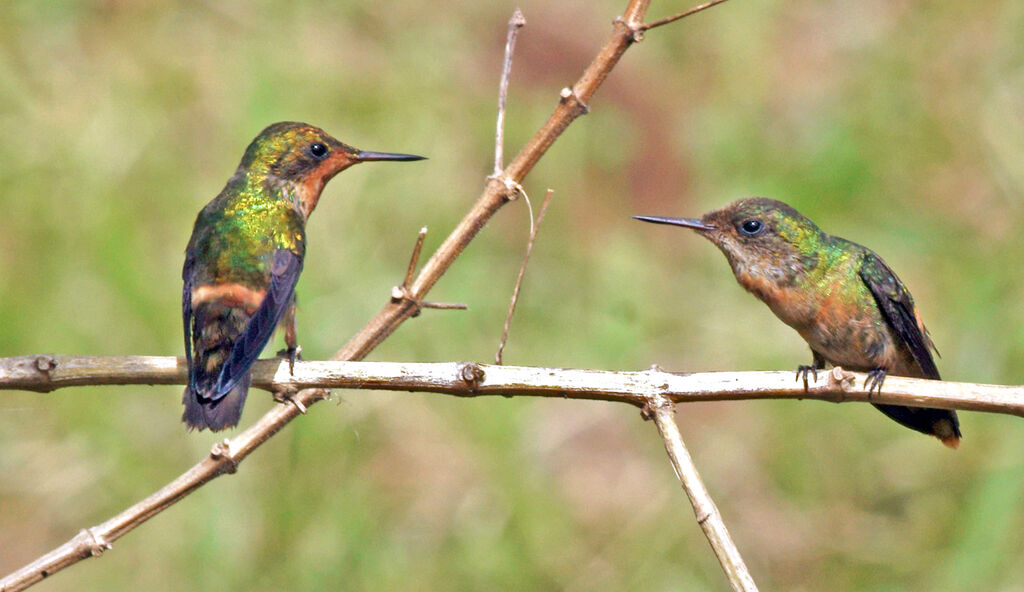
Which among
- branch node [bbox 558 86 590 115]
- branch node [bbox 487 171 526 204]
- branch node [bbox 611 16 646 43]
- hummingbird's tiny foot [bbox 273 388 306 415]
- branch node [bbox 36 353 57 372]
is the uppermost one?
branch node [bbox 611 16 646 43]

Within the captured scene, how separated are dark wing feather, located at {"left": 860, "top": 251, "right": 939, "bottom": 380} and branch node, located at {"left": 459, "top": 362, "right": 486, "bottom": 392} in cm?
206

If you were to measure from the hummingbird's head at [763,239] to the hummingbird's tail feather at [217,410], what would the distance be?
174 cm

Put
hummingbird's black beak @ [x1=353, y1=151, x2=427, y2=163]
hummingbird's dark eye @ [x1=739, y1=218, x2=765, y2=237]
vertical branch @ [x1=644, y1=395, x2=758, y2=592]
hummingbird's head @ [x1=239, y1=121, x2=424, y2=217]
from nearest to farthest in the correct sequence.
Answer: vertical branch @ [x1=644, y1=395, x2=758, y2=592] < hummingbird's black beak @ [x1=353, y1=151, x2=427, y2=163] < hummingbird's head @ [x1=239, y1=121, x2=424, y2=217] < hummingbird's dark eye @ [x1=739, y1=218, x2=765, y2=237]

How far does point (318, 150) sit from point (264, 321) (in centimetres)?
79

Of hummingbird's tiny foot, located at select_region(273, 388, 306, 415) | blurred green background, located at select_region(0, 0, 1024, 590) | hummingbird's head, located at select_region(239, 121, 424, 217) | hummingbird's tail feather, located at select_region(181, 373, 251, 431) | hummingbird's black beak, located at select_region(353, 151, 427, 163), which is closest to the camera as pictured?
hummingbird's tiny foot, located at select_region(273, 388, 306, 415)

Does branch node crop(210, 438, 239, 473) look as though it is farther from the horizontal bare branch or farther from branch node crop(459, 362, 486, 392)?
branch node crop(459, 362, 486, 392)

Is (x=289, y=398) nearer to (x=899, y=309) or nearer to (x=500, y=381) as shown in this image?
(x=500, y=381)

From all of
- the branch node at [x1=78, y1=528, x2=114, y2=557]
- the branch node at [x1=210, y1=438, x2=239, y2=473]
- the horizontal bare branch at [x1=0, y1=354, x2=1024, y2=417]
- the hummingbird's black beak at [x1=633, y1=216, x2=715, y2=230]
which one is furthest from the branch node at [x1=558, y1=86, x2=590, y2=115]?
the branch node at [x1=78, y1=528, x2=114, y2=557]

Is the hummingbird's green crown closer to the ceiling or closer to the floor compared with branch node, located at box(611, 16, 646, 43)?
closer to the ceiling

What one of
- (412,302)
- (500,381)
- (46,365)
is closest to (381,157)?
(412,302)

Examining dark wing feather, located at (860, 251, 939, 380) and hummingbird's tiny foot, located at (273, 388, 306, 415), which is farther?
dark wing feather, located at (860, 251, 939, 380)

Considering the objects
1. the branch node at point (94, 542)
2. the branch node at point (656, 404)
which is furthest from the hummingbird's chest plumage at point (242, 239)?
the branch node at point (656, 404)

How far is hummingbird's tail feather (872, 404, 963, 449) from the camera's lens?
4227 millimetres

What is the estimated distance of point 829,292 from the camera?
4.27 m
